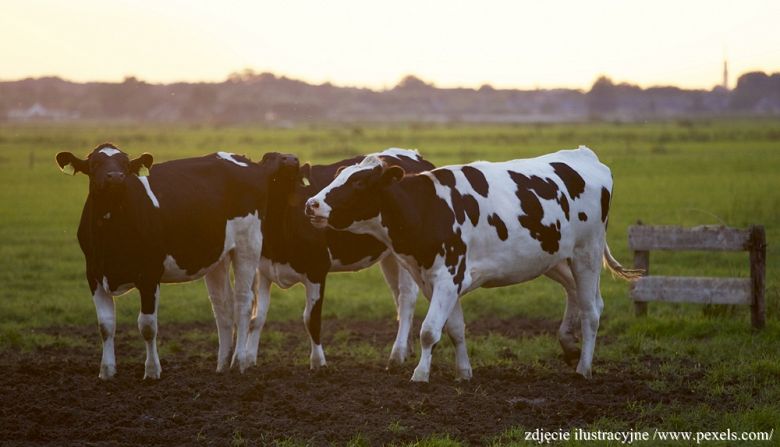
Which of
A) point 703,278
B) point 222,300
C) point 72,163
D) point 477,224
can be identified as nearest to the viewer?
point 477,224

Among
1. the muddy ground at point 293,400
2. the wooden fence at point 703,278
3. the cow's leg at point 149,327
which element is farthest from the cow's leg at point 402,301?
the wooden fence at point 703,278

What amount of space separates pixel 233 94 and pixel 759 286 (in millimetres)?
178108

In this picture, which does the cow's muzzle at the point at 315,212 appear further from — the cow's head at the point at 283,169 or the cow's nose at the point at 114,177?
the cow's head at the point at 283,169

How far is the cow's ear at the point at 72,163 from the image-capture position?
1086 centimetres

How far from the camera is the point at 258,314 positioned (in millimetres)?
12312

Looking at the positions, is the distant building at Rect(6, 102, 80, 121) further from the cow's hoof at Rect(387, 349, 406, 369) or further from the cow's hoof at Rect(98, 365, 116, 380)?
the cow's hoof at Rect(98, 365, 116, 380)

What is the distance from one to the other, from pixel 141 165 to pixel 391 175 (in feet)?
8.66

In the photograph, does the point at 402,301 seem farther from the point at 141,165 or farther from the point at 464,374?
the point at 141,165

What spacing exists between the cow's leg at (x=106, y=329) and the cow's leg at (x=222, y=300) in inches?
59.7

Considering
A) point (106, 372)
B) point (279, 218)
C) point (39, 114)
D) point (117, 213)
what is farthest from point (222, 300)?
point (39, 114)

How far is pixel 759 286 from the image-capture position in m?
13.6

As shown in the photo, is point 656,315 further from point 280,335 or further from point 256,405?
point 256,405

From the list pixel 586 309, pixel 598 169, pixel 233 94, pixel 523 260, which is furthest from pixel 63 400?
pixel 233 94

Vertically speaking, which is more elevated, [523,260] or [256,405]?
[523,260]
